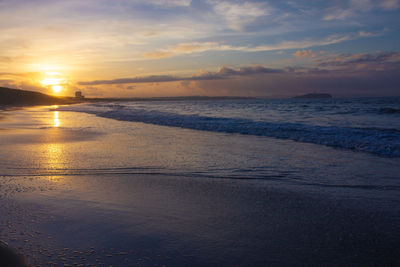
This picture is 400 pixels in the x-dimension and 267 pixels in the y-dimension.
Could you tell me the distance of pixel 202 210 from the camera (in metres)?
3.86

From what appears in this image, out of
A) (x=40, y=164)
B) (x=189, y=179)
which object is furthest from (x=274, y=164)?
(x=40, y=164)

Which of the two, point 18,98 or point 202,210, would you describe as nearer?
point 202,210

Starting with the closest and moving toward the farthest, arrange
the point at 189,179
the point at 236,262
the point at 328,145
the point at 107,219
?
the point at 236,262 < the point at 107,219 < the point at 189,179 < the point at 328,145

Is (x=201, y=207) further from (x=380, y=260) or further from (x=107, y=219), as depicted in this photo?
(x=380, y=260)

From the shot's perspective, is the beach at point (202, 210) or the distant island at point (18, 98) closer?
the beach at point (202, 210)

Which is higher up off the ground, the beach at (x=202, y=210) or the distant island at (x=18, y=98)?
the distant island at (x=18, y=98)

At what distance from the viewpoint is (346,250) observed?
→ 2799 millimetres

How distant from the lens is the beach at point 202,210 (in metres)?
2.73

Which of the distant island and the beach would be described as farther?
the distant island

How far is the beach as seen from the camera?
2732 millimetres

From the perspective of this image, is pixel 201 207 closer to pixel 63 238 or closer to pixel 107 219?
pixel 107 219

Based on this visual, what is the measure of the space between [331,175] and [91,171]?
4.61 metres

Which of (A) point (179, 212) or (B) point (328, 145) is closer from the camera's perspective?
(A) point (179, 212)

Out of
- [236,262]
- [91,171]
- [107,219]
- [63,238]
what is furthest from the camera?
[91,171]
